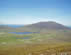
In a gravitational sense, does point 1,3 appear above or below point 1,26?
above

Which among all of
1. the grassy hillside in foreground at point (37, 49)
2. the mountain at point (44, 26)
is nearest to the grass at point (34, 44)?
the grassy hillside in foreground at point (37, 49)

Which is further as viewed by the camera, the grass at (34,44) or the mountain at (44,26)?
the mountain at (44,26)

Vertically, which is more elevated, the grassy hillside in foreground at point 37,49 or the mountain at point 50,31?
the mountain at point 50,31

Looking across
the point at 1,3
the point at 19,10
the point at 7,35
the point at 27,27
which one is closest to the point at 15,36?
the point at 7,35

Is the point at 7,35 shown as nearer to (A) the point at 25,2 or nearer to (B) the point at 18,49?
(B) the point at 18,49

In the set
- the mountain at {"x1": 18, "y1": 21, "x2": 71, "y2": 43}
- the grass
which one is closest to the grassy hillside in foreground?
the grass

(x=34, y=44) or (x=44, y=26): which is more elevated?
(x=44, y=26)

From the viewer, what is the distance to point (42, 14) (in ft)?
8.59

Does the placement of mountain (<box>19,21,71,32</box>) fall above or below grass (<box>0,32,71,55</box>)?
above

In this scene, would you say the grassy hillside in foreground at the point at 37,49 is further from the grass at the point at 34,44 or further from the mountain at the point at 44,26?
the mountain at the point at 44,26

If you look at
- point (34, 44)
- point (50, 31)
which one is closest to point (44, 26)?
point (50, 31)

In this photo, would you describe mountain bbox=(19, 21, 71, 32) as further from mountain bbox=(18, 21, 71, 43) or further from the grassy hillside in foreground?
the grassy hillside in foreground

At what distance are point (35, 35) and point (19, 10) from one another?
0.71m

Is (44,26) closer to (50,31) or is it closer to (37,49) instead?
(50,31)
